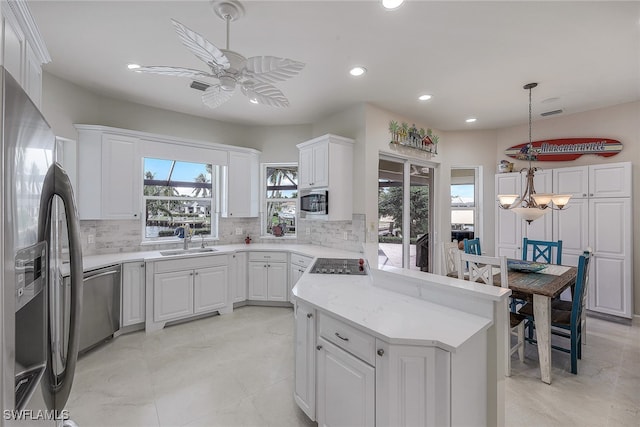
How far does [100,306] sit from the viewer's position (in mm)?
2977

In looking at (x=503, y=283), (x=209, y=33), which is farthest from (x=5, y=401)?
(x=503, y=283)

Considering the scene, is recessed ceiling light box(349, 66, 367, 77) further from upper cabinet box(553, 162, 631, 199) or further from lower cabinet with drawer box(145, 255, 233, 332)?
upper cabinet box(553, 162, 631, 199)

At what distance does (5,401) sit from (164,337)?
308 cm

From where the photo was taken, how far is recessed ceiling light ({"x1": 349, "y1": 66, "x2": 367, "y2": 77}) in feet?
9.55

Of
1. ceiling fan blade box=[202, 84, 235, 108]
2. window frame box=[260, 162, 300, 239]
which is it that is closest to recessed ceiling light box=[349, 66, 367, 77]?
ceiling fan blade box=[202, 84, 235, 108]

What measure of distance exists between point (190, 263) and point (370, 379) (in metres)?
2.93

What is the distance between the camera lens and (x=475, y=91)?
3.48 meters

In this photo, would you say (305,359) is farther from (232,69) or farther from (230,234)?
(230,234)

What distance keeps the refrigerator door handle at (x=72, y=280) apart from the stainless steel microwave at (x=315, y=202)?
2.98 meters

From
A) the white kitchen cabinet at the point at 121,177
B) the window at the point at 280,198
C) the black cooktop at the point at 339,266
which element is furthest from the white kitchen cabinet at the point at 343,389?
the window at the point at 280,198

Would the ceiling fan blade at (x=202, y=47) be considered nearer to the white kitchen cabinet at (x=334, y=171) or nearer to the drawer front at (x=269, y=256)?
the white kitchen cabinet at (x=334, y=171)

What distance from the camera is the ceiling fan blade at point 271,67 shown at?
1.79 m

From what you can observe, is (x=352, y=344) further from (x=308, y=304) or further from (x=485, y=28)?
(x=485, y=28)

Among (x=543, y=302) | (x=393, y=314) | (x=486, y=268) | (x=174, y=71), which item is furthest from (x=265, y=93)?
(x=543, y=302)
